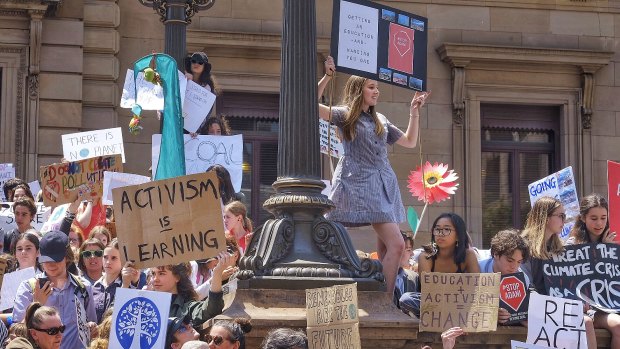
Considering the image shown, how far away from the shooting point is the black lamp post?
12938 millimetres

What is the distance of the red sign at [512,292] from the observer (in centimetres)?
947

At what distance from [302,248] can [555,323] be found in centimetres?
167

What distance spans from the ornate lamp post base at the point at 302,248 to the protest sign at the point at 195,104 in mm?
3675

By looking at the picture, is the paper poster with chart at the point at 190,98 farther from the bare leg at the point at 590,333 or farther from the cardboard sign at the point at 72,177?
the bare leg at the point at 590,333

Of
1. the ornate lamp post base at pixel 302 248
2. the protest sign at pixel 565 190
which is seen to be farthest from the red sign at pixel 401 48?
the protest sign at pixel 565 190

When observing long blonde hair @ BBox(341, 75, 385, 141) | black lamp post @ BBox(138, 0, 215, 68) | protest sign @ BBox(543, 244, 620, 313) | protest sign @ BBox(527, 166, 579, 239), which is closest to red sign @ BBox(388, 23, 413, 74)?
long blonde hair @ BBox(341, 75, 385, 141)

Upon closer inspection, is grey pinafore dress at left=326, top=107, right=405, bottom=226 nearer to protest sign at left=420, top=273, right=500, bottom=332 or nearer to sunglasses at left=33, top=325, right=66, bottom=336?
protest sign at left=420, top=273, right=500, bottom=332

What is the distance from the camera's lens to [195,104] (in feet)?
41.5

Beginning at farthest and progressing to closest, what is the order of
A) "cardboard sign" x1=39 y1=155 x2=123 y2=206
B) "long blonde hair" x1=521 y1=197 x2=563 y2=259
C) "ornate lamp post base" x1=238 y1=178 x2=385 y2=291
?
"cardboard sign" x1=39 y1=155 x2=123 y2=206
"long blonde hair" x1=521 y1=197 x2=563 y2=259
"ornate lamp post base" x1=238 y1=178 x2=385 y2=291

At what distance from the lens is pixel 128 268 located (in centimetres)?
917

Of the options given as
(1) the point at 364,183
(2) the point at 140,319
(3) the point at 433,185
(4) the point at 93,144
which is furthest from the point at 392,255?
(4) the point at 93,144

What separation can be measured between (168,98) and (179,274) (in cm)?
344

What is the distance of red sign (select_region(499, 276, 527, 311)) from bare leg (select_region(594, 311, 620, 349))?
0.66 metres

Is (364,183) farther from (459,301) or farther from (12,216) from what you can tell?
(12,216)
